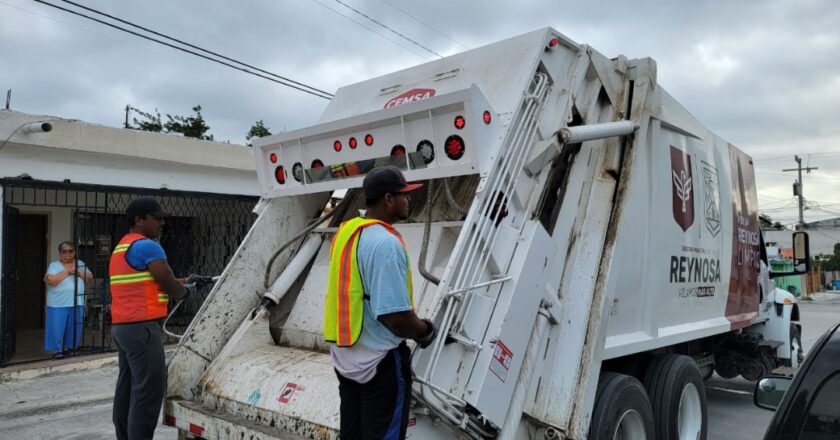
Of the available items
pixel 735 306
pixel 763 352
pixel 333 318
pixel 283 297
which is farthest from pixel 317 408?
pixel 763 352

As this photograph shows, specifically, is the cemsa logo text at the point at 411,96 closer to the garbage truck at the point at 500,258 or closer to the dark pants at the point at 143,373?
the garbage truck at the point at 500,258

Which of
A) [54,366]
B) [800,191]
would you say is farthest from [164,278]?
[800,191]

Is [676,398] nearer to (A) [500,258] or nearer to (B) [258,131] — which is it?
(A) [500,258]

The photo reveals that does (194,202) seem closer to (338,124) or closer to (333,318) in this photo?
(338,124)

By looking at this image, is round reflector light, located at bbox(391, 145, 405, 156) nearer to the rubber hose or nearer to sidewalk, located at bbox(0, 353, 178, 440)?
the rubber hose

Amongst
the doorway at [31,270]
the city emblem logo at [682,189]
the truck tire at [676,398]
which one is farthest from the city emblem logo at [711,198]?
the doorway at [31,270]

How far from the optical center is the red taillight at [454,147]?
3.14 metres

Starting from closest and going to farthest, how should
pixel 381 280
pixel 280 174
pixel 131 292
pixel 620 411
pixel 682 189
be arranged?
pixel 381 280
pixel 620 411
pixel 131 292
pixel 280 174
pixel 682 189

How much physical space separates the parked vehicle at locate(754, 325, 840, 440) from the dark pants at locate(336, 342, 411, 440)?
1237 millimetres

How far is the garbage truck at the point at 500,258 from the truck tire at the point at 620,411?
0.04ft

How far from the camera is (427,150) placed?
3.31 metres

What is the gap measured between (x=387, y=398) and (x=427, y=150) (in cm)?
134

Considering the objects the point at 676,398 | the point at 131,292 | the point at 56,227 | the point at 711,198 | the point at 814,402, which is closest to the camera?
the point at 814,402

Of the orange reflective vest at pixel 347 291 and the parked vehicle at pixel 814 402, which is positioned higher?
the orange reflective vest at pixel 347 291
